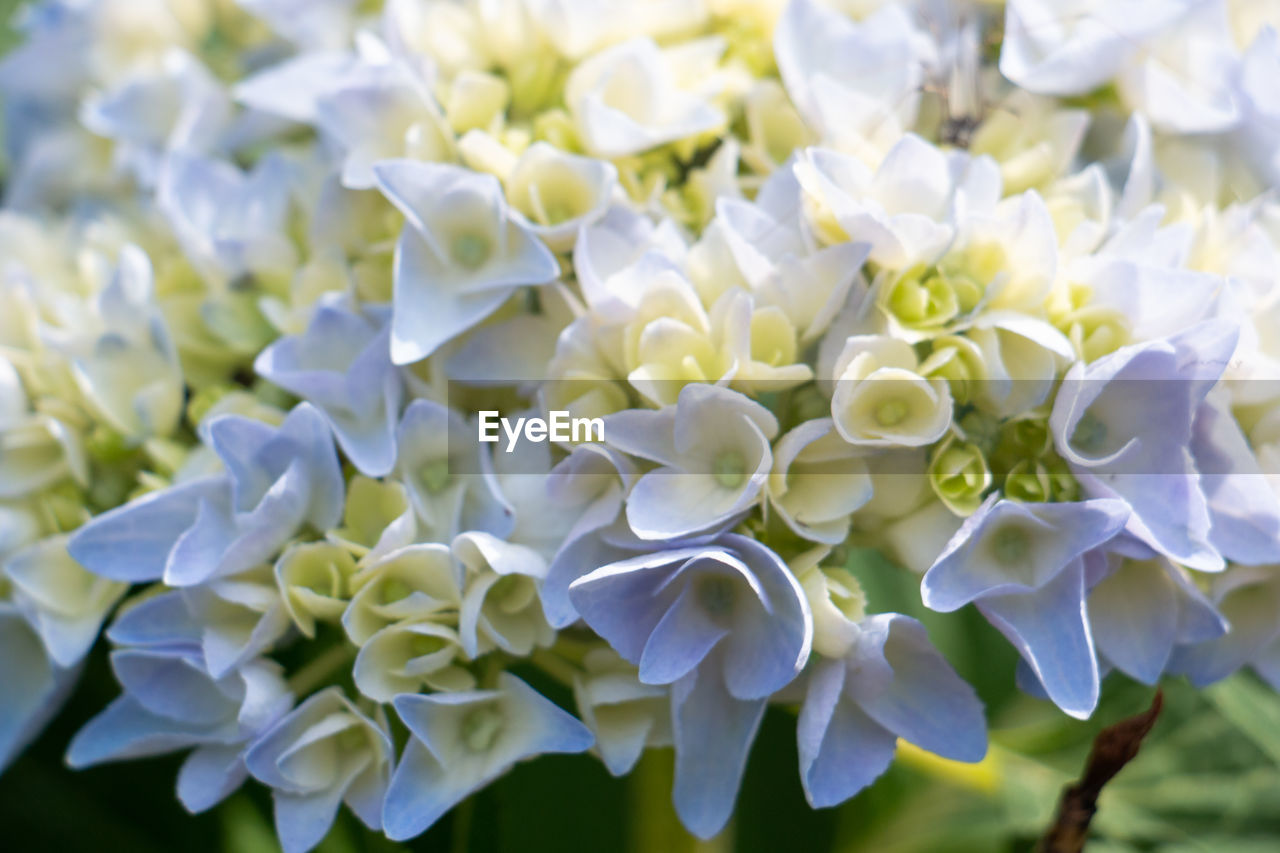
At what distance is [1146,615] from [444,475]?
29 centimetres

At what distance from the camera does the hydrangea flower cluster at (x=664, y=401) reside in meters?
0.43

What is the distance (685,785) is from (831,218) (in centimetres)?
23

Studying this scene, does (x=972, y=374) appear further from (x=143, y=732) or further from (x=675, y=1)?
(x=143, y=732)

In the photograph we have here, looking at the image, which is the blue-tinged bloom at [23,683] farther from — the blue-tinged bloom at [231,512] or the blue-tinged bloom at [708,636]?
A: the blue-tinged bloom at [708,636]

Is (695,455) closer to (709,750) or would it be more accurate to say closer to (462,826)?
(709,750)

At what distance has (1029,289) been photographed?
44cm

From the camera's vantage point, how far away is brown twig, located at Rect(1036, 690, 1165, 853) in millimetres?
445

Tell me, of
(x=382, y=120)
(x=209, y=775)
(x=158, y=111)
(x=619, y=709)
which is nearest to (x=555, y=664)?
(x=619, y=709)

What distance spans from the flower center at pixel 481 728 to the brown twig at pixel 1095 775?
0.78ft

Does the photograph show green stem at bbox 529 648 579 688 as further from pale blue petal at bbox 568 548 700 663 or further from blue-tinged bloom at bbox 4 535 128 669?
blue-tinged bloom at bbox 4 535 128 669

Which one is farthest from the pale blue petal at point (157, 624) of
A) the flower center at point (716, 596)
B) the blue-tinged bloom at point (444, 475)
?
the flower center at point (716, 596)

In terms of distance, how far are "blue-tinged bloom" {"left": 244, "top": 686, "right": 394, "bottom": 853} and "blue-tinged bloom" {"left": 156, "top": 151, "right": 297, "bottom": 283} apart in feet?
0.69

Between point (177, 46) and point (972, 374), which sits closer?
point (972, 374)

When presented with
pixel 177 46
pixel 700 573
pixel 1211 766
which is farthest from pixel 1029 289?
pixel 177 46
